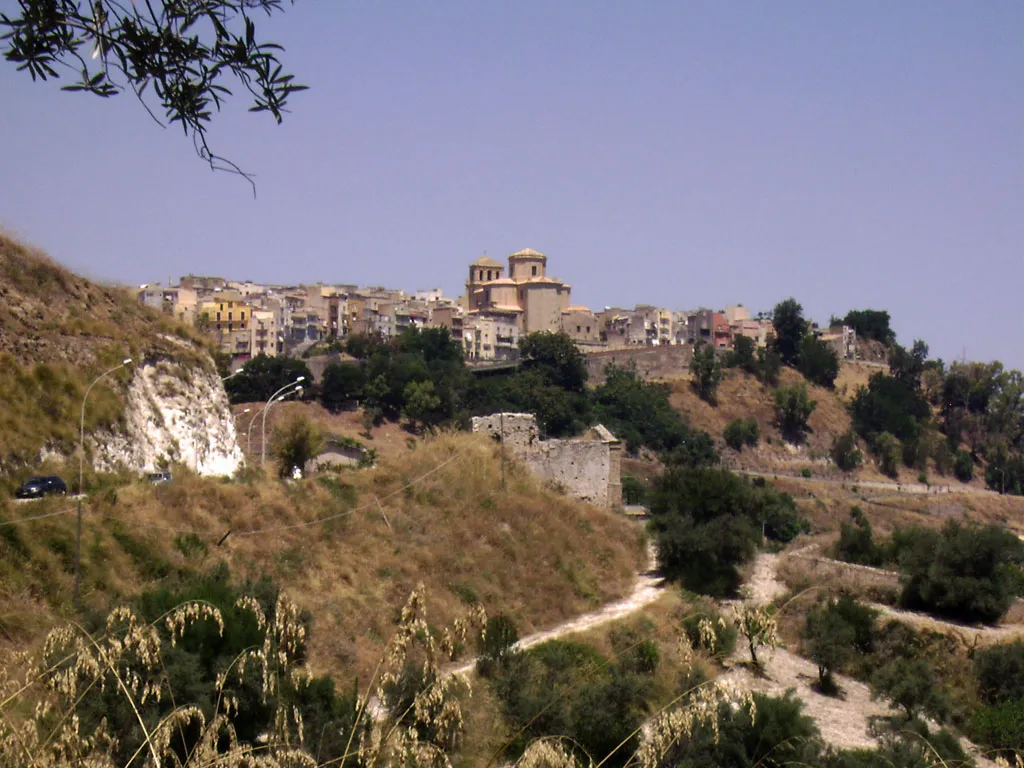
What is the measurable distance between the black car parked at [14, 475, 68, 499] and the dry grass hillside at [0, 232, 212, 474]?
0.62m

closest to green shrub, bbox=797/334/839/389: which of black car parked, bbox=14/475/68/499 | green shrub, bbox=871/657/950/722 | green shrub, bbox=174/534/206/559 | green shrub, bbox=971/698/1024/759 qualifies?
green shrub, bbox=871/657/950/722

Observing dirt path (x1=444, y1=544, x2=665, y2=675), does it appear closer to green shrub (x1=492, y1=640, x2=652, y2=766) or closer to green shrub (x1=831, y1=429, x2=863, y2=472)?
green shrub (x1=492, y1=640, x2=652, y2=766)

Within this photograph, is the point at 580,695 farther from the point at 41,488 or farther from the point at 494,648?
the point at 41,488

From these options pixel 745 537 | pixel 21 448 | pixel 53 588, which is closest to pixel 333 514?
pixel 21 448

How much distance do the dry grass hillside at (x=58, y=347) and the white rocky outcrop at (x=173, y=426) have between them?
35 centimetres

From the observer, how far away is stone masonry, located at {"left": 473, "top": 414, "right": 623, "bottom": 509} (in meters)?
24.7

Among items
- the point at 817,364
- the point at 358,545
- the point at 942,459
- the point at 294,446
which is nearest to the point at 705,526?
the point at 358,545

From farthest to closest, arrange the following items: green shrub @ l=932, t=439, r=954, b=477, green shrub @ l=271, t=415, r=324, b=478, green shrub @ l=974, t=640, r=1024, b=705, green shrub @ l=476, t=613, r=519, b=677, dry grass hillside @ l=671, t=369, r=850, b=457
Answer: dry grass hillside @ l=671, t=369, r=850, b=457, green shrub @ l=932, t=439, r=954, b=477, green shrub @ l=271, t=415, r=324, b=478, green shrub @ l=974, t=640, r=1024, b=705, green shrub @ l=476, t=613, r=519, b=677

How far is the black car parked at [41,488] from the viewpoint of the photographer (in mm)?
14828

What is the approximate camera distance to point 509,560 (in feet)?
64.3

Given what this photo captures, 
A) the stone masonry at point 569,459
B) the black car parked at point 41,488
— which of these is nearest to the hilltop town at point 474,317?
the stone masonry at point 569,459

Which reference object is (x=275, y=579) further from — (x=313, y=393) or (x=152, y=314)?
(x=313, y=393)

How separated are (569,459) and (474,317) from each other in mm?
69547

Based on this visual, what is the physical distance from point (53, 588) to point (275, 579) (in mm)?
3465
